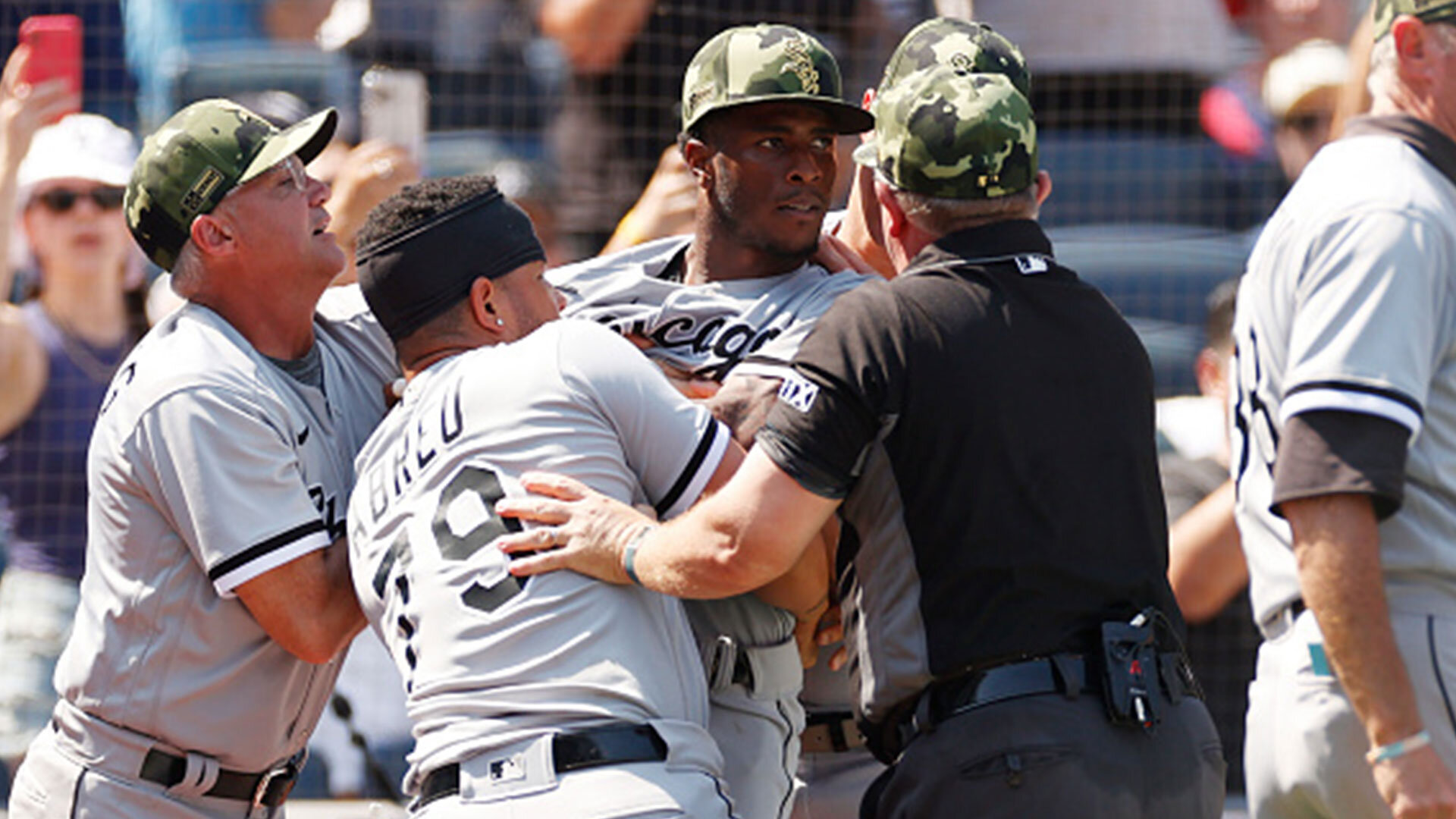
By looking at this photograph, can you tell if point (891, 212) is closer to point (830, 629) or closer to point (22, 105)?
point (830, 629)

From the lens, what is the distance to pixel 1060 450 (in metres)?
2.81

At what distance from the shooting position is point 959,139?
2816 millimetres

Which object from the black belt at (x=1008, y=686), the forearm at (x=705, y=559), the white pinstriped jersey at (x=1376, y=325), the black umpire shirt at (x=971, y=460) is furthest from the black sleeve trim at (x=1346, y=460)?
the forearm at (x=705, y=559)

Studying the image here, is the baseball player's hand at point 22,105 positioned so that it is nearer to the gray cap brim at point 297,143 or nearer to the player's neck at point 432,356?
the gray cap brim at point 297,143

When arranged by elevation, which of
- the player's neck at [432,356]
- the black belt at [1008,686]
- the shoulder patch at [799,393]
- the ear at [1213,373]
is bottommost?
the ear at [1213,373]

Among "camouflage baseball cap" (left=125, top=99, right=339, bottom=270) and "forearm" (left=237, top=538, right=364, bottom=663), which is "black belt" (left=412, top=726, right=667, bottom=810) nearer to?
"forearm" (left=237, top=538, right=364, bottom=663)

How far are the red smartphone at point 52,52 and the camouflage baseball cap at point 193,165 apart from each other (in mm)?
2800

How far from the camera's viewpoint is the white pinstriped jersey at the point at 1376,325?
2.85m

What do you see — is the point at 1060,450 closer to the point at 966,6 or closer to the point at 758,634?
the point at 758,634

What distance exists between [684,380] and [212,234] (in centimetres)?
92

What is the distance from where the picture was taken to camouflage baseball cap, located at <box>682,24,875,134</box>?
3475mm

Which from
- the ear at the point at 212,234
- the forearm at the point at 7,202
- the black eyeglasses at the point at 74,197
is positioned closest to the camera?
the ear at the point at 212,234

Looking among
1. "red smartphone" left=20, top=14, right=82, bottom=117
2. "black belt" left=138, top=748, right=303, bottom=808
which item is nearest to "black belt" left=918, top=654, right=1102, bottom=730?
"black belt" left=138, top=748, right=303, bottom=808

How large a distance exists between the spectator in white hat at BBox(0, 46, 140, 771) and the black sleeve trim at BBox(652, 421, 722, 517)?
317 centimetres
